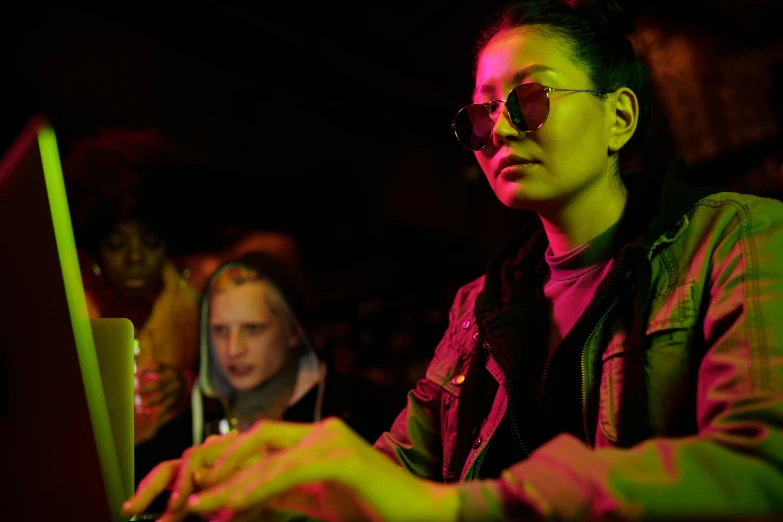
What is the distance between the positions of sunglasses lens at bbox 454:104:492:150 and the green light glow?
1038mm

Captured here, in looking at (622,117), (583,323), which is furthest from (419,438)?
(622,117)

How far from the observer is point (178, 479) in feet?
3.48

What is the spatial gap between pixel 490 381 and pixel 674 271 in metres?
0.58

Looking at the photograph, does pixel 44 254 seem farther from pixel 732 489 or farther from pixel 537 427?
pixel 537 427

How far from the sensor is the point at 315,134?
5.64 meters

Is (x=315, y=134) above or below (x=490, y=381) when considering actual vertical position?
above

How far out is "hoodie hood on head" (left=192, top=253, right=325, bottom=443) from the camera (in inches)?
153

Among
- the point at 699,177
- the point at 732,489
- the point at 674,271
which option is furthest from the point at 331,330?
the point at 732,489

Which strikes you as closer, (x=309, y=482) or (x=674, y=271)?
(x=309, y=482)

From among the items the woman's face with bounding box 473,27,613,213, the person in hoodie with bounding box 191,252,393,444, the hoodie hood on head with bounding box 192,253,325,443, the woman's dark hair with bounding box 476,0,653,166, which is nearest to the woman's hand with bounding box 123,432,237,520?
the woman's face with bounding box 473,27,613,213

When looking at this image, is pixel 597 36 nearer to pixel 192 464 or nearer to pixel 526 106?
pixel 526 106

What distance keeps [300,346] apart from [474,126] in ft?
8.71

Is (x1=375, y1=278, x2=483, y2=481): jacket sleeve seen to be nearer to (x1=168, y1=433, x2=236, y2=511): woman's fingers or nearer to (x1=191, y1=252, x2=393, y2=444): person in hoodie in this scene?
(x1=168, y1=433, x2=236, y2=511): woman's fingers

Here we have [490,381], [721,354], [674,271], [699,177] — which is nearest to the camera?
[721,354]
